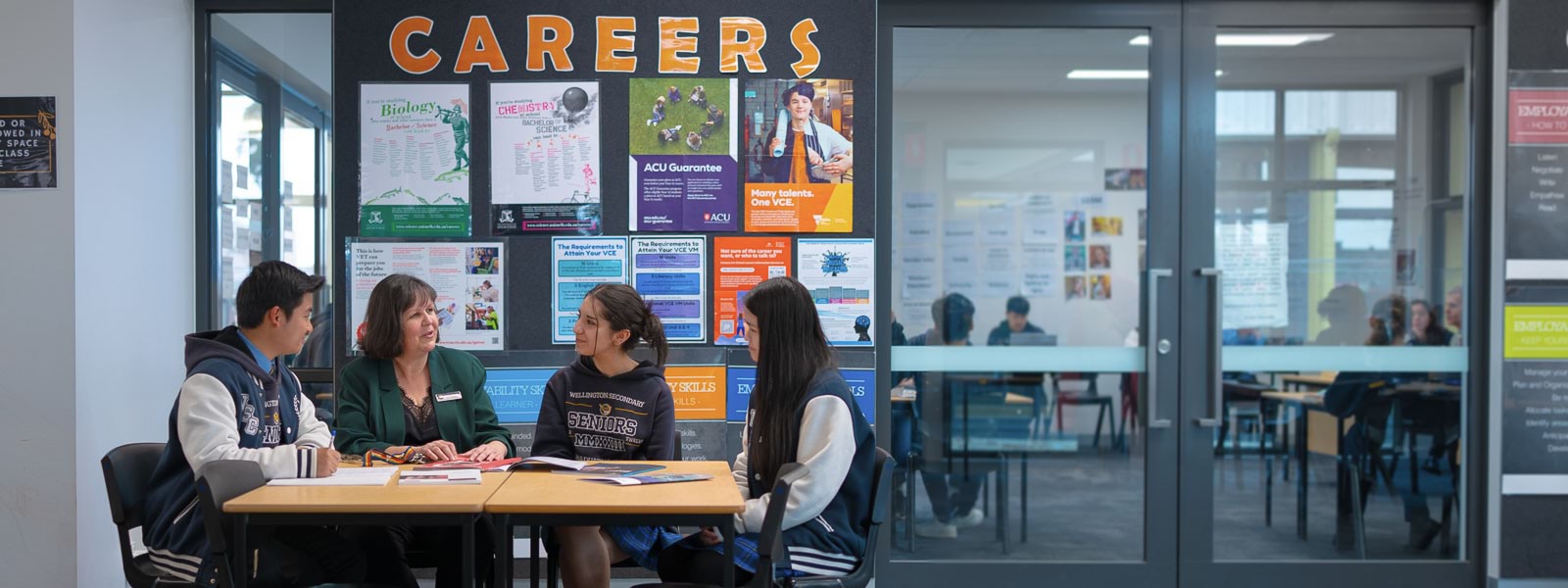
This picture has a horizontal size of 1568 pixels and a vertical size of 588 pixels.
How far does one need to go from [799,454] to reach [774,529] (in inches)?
13.5

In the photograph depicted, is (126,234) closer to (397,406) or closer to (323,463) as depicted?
(397,406)

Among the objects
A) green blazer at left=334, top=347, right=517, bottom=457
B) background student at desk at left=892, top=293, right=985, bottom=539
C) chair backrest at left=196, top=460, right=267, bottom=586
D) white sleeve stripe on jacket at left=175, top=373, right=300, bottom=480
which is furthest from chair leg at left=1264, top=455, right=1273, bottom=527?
chair backrest at left=196, top=460, right=267, bottom=586

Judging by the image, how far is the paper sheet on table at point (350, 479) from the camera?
2.70 metres

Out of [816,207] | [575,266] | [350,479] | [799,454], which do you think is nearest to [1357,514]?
[816,207]

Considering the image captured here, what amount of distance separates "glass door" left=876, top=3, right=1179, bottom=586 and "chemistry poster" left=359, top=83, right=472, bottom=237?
1.66 metres

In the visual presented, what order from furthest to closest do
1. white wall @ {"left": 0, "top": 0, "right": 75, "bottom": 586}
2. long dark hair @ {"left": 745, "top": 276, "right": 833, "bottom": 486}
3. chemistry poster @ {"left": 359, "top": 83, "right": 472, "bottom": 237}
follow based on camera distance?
chemistry poster @ {"left": 359, "top": 83, "right": 472, "bottom": 237} < white wall @ {"left": 0, "top": 0, "right": 75, "bottom": 586} < long dark hair @ {"left": 745, "top": 276, "right": 833, "bottom": 486}

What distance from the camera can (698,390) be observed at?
4262 mm

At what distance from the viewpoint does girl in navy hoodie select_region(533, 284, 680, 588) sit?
3.39 metres

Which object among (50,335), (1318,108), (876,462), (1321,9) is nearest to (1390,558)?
(1318,108)

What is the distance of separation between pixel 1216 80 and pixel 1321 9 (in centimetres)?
51

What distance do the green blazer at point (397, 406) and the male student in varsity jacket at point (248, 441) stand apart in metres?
0.31

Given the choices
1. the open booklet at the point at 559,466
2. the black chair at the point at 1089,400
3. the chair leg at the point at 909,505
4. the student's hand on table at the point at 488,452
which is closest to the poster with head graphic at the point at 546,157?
the student's hand on table at the point at 488,452

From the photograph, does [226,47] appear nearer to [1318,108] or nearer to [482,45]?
[482,45]

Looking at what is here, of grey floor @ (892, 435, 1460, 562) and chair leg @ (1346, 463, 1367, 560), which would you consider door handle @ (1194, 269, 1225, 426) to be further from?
chair leg @ (1346, 463, 1367, 560)
